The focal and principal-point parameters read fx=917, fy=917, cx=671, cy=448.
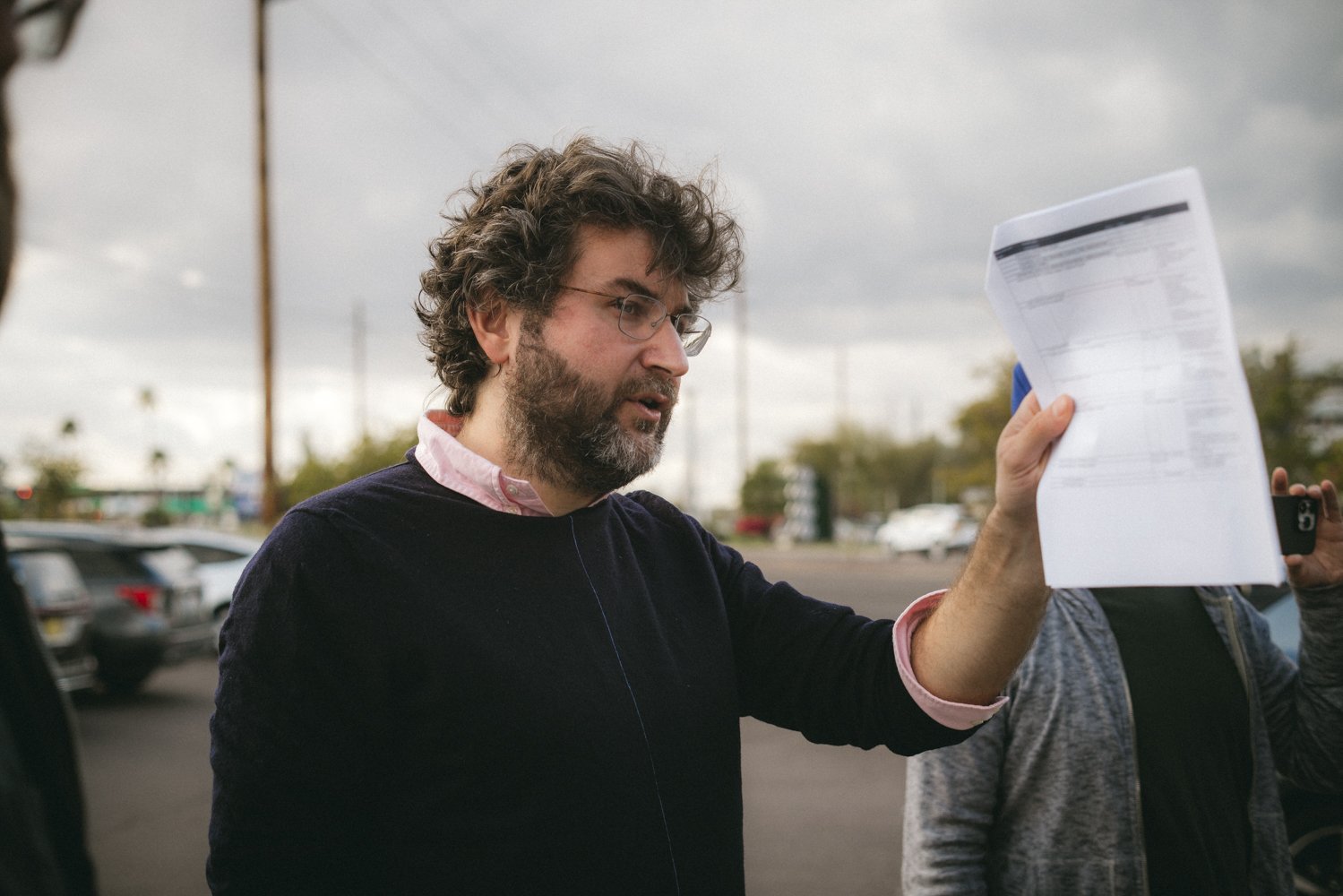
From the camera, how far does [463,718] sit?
4.87ft

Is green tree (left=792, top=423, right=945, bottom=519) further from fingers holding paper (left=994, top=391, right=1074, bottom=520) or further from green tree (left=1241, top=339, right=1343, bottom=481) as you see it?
fingers holding paper (left=994, top=391, right=1074, bottom=520)

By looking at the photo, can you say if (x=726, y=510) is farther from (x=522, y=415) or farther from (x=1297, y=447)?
(x=522, y=415)

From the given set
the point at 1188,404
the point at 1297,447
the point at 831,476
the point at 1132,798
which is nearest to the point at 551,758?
the point at 1188,404

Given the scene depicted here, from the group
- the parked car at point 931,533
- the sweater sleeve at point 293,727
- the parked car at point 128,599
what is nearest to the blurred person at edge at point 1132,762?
the sweater sleeve at point 293,727

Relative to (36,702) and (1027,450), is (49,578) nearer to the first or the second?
(36,702)

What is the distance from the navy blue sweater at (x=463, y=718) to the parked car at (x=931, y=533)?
28.6m

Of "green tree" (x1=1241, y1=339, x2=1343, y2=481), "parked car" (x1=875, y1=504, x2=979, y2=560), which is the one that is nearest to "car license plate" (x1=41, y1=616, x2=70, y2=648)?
"green tree" (x1=1241, y1=339, x2=1343, y2=481)

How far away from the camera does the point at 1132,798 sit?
6.20 ft

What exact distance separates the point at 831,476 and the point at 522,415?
58.7 meters

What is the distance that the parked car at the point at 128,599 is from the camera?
8641 millimetres

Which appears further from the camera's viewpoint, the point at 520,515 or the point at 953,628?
the point at 520,515

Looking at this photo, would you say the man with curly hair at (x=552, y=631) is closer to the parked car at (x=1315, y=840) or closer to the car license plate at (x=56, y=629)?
the parked car at (x=1315, y=840)

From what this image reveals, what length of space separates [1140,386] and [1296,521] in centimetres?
100

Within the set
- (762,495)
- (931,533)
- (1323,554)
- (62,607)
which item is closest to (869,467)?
(762,495)
